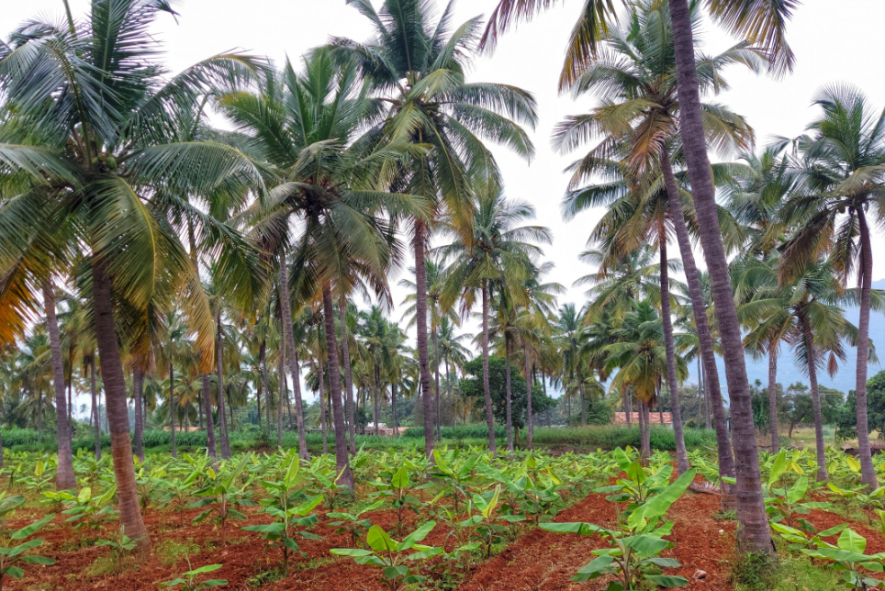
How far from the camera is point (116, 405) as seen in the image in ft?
21.3

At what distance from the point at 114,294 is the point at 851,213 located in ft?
47.1

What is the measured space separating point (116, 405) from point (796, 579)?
7.35 m

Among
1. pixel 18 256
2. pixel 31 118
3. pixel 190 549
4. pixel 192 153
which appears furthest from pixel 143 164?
pixel 190 549

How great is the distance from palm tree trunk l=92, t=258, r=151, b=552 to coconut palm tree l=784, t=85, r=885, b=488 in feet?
42.7

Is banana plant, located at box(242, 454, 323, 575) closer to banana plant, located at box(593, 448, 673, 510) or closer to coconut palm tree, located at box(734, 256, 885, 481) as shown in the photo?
banana plant, located at box(593, 448, 673, 510)

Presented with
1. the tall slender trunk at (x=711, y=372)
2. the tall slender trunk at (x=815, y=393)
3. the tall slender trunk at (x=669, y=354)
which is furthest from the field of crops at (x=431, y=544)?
the tall slender trunk at (x=815, y=393)

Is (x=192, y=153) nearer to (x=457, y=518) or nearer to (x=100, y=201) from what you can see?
(x=100, y=201)

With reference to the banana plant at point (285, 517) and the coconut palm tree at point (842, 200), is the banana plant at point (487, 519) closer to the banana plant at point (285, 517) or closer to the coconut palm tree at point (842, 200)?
the banana plant at point (285, 517)

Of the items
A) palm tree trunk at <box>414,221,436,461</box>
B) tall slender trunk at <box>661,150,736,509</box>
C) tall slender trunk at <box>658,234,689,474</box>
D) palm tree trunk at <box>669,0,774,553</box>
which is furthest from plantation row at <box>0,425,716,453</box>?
palm tree trunk at <box>669,0,774,553</box>

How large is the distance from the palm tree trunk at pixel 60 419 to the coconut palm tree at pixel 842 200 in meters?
16.7

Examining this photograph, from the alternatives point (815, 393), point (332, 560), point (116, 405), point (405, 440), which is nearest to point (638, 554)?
point (332, 560)

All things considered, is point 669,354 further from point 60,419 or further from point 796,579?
point 60,419

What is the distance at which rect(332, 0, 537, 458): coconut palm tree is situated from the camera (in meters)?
12.0

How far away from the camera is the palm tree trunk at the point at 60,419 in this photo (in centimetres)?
1192
